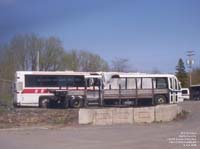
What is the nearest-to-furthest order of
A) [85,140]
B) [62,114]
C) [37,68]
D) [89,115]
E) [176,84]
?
[85,140]
[89,115]
[62,114]
[176,84]
[37,68]

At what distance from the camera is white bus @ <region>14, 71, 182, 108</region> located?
127 feet

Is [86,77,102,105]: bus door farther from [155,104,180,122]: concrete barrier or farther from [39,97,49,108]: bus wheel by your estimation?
[155,104,180,122]: concrete barrier

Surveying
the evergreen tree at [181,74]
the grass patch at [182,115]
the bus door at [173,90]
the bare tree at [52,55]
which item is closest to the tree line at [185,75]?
the evergreen tree at [181,74]

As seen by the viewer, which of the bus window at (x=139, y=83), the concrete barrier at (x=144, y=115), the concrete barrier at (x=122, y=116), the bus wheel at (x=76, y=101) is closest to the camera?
the concrete barrier at (x=122, y=116)

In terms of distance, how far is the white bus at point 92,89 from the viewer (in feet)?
127

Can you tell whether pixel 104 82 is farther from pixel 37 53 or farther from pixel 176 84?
pixel 37 53

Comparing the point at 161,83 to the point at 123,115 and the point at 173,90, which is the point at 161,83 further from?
the point at 123,115

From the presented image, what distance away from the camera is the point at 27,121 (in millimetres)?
26641

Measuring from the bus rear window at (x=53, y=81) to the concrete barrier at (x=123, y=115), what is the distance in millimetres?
14882

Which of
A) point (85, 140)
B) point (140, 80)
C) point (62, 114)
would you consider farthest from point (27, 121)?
point (140, 80)

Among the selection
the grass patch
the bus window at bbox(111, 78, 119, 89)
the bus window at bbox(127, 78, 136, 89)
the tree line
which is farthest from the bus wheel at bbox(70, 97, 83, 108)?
the tree line

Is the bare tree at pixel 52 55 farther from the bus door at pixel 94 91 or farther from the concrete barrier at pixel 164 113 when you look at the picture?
the concrete barrier at pixel 164 113

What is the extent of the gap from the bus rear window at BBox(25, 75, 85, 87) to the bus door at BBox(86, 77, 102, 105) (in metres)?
0.76

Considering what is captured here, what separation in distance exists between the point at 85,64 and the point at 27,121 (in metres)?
67.6
